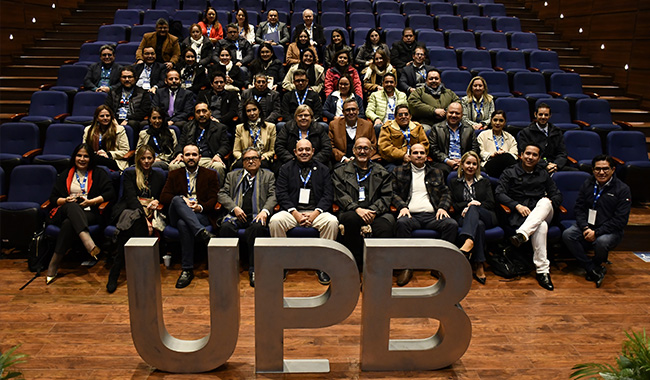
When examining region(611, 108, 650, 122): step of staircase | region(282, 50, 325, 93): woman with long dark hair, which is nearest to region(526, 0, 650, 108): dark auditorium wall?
region(611, 108, 650, 122): step of staircase

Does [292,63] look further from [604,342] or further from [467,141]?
[604,342]

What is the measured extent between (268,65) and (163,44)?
1.23 metres

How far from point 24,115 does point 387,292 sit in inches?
168

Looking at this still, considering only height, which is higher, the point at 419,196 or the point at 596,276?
the point at 419,196

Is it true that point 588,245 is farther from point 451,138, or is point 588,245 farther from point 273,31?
point 273,31

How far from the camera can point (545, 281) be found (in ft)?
11.5

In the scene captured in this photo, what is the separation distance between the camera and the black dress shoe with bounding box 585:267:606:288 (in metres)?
3.54

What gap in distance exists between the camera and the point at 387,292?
235cm


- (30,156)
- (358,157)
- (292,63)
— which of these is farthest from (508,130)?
(30,156)

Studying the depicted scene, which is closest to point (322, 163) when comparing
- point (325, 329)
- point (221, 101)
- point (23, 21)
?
point (221, 101)

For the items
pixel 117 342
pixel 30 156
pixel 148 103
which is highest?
pixel 148 103

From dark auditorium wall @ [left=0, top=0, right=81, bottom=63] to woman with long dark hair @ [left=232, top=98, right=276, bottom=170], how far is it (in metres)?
3.89

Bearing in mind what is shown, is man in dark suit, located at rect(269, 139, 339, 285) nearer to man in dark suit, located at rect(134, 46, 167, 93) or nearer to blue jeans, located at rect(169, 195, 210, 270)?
blue jeans, located at rect(169, 195, 210, 270)

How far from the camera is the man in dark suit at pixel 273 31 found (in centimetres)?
607
